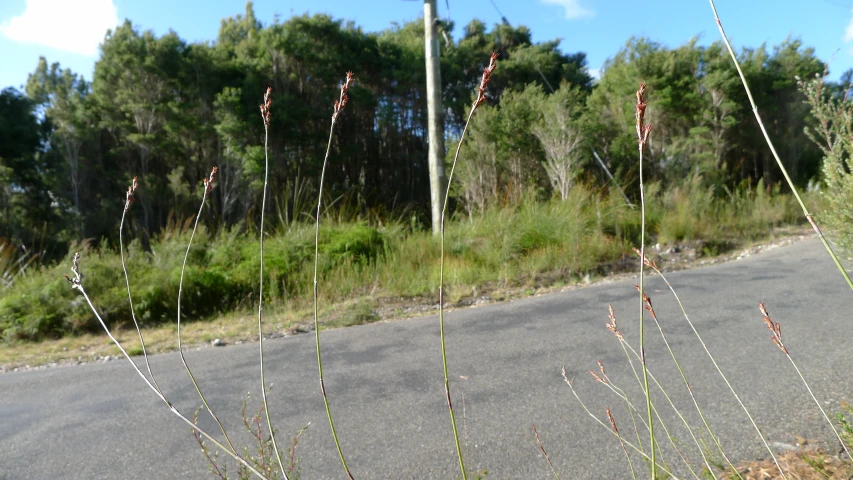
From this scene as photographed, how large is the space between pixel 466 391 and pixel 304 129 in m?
12.4

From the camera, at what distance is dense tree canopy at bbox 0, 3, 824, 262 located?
486 inches

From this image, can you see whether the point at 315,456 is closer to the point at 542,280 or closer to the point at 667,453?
the point at 667,453

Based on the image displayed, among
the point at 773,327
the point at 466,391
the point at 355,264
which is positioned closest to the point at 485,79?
the point at 773,327

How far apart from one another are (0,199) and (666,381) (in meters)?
14.4

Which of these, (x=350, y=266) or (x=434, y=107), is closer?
(x=350, y=266)

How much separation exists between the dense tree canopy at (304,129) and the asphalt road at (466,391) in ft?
18.6

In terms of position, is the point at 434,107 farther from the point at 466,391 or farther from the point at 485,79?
the point at 485,79

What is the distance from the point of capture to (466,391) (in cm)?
400

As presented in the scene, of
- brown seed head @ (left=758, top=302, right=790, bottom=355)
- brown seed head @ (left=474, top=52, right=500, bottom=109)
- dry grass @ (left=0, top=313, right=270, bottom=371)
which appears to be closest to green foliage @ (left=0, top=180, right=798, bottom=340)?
dry grass @ (left=0, top=313, right=270, bottom=371)

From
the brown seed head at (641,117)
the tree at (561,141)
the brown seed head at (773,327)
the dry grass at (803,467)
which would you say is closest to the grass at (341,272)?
the tree at (561,141)

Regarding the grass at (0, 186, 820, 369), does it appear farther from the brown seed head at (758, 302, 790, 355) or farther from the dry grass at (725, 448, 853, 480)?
the brown seed head at (758, 302, 790, 355)

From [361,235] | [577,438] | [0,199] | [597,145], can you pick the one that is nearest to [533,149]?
[597,145]

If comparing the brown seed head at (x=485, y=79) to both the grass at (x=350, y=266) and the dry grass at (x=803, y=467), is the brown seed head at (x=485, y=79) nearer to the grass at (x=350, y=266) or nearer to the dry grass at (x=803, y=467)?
the dry grass at (x=803, y=467)

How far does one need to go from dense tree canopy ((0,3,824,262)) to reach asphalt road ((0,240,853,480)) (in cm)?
567
